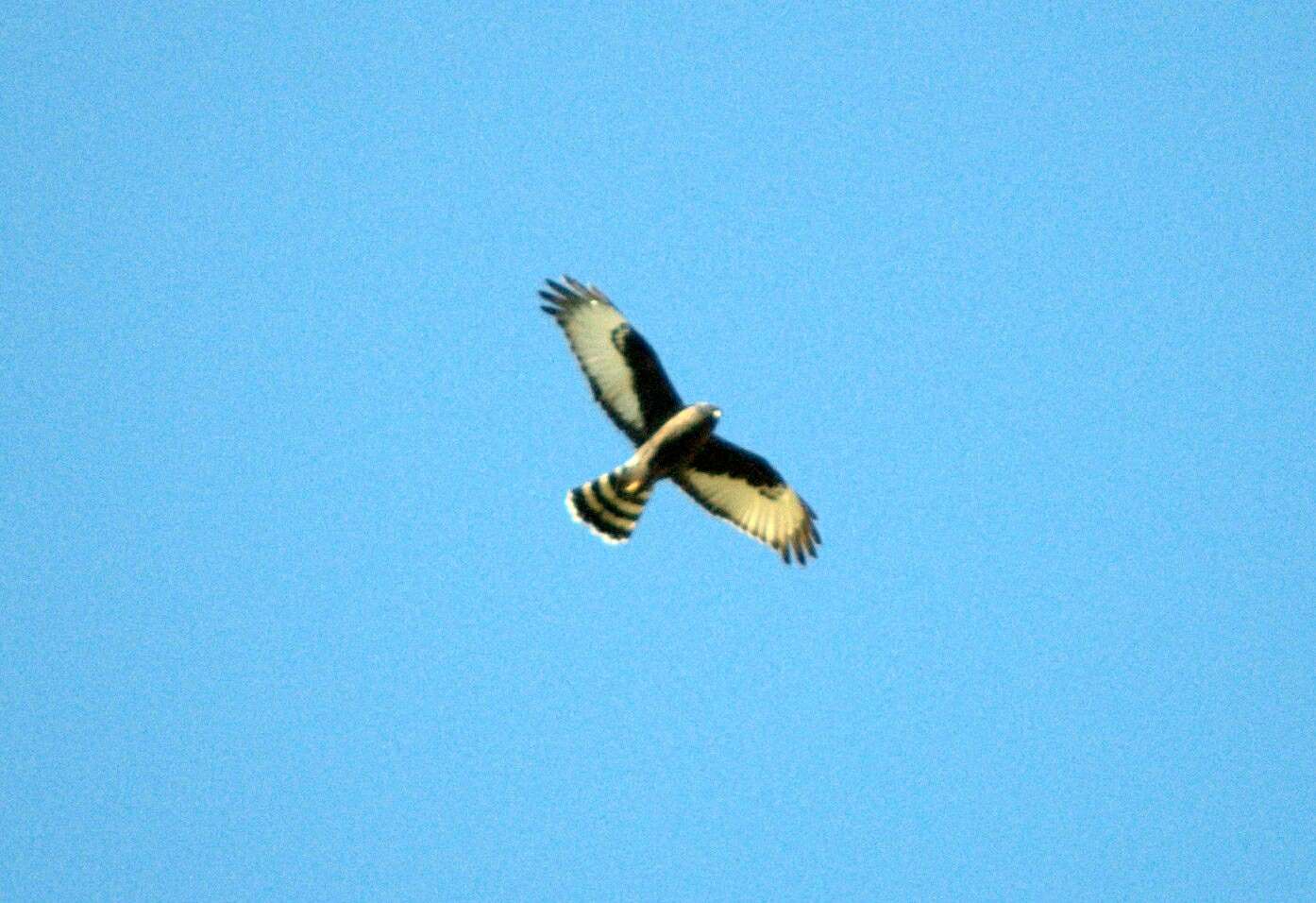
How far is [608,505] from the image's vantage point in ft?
48.7

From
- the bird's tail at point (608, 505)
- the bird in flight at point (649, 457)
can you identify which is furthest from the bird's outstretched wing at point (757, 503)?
the bird's tail at point (608, 505)

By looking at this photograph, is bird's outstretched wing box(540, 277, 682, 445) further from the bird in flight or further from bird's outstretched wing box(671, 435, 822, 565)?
bird's outstretched wing box(671, 435, 822, 565)

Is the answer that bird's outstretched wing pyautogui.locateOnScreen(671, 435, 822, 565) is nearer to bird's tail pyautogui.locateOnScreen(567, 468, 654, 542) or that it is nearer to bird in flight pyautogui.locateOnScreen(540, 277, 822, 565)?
bird in flight pyautogui.locateOnScreen(540, 277, 822, 565)

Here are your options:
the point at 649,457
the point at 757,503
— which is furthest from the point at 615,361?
the point at 757,503

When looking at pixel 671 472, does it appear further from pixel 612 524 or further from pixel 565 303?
pixel 565 303

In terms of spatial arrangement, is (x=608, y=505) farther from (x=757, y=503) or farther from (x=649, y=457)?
(x=757, y=503)

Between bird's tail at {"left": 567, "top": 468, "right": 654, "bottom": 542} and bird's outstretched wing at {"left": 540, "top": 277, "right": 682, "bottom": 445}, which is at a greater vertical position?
bird's outstretched wing at {"left": 540, "top": 277, "right": 682, "bottom": 445}

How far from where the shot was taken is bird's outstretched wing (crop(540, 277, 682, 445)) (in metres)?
14.6

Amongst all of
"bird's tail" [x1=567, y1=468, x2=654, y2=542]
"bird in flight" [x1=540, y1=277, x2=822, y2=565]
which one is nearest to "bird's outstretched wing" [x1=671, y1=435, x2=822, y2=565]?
"bird in flight" [x1=540, y1=277, x2=822, y2=565]

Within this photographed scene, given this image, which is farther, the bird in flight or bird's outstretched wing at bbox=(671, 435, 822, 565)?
bird's outstretched wing at bbox=(671, 435, 822, 565)

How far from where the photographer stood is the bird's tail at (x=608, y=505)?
48.3 feet

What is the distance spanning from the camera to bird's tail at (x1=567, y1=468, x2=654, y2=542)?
580 inches

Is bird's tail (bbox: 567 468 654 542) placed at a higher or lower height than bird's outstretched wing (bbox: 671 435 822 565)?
lower

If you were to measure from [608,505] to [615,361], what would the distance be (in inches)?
47.9
